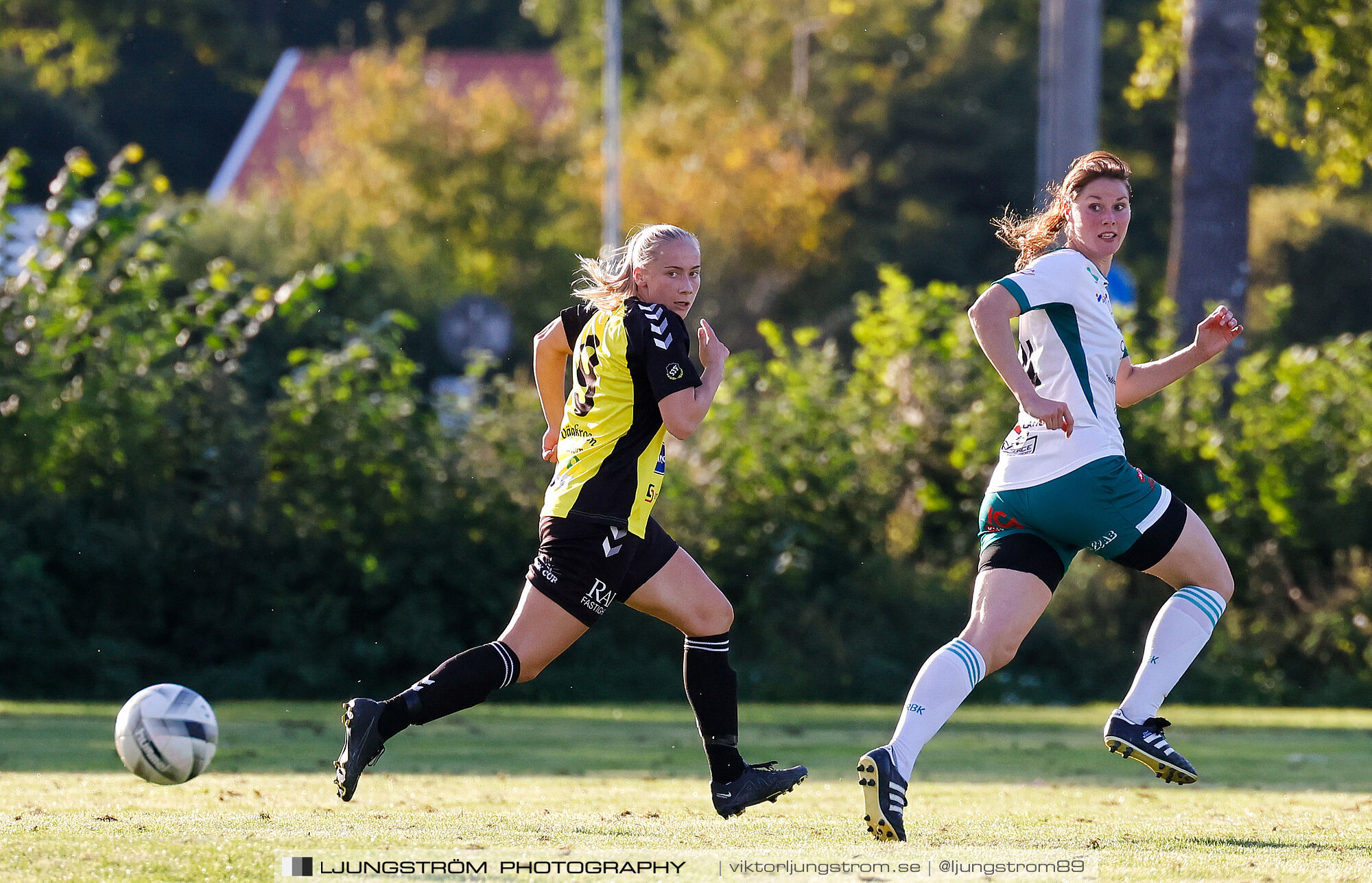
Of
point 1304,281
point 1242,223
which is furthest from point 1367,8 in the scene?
point 1304,281

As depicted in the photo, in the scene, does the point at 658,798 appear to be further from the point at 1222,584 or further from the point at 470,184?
the point at 470,184

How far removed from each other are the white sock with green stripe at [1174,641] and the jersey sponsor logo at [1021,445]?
2.29ft

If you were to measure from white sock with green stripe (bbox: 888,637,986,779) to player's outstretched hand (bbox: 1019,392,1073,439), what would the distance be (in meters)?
0.73

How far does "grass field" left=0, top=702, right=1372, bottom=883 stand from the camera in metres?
5.25

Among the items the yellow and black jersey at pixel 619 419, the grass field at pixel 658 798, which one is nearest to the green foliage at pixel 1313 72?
the grass field at pixel 658 798

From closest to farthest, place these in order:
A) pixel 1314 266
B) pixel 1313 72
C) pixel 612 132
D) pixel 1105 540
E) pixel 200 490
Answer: pixel 1105 540, pixel 200 490, pixel 1313 72, pixel 612 132, pixel 1314 266

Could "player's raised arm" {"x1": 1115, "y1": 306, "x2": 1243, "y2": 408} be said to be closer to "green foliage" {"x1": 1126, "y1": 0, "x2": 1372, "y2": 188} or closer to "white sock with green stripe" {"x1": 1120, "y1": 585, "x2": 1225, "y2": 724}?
"white sock with green stripe" {"x1": 1120, "y1": 585, "x2": 1225, "y2": 724}

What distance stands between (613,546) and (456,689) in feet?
2.27

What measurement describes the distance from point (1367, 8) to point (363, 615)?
10420 mm

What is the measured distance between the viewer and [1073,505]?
5.77 meters

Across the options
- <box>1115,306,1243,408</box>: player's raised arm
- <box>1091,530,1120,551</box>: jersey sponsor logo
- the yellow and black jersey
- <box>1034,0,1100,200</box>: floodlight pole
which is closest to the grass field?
<box>1091,530,1120,551</box>: jersey sponsor logo

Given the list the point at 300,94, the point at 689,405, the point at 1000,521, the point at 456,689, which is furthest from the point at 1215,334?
the point at 300,94

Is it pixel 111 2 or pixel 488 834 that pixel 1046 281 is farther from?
pixel 111 2

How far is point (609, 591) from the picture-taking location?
5.89 m
